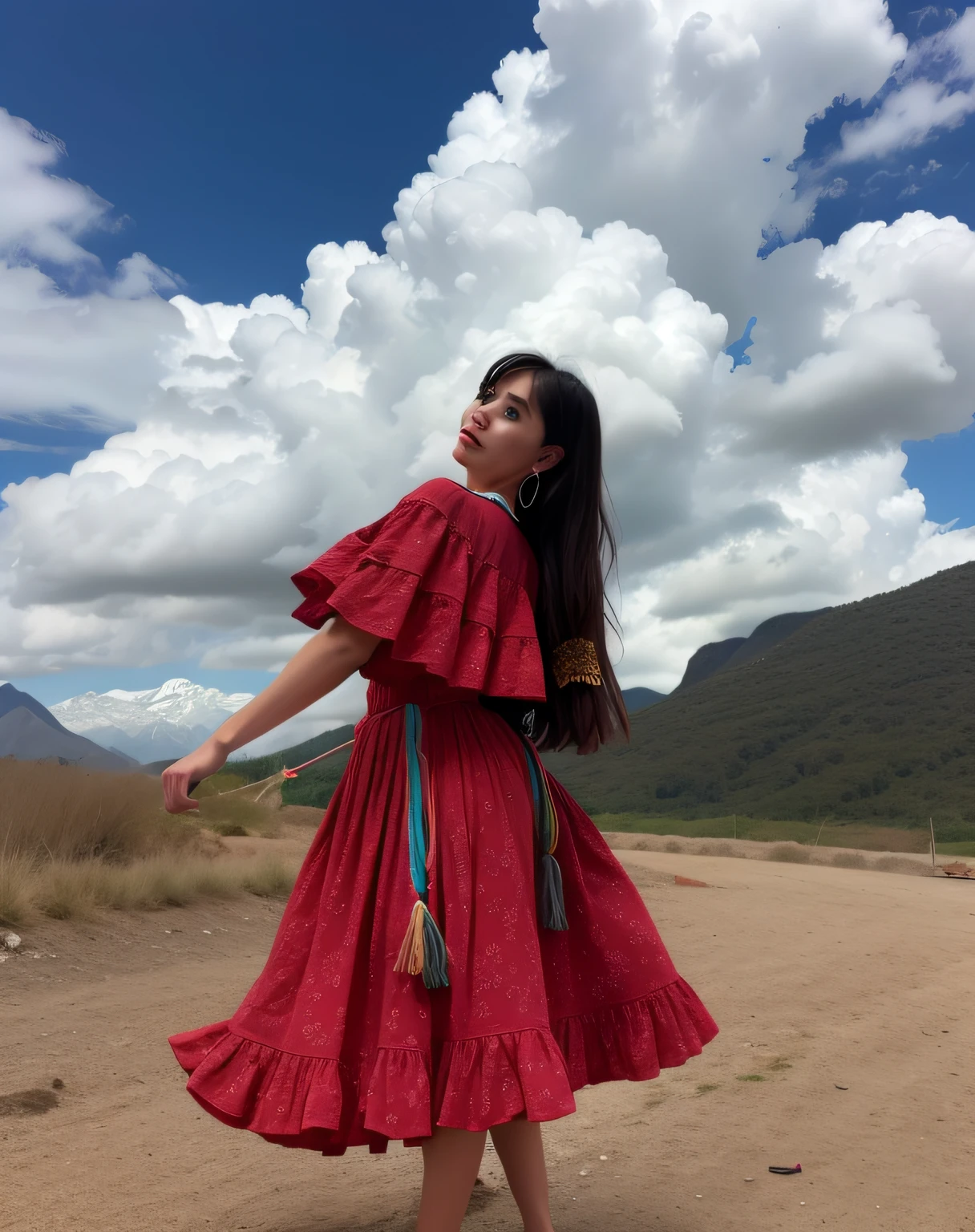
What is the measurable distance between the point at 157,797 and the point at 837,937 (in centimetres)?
631

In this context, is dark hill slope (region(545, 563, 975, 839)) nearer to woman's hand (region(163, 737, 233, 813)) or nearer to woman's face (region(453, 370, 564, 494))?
woman's face (region(453, 370, 564, 494))

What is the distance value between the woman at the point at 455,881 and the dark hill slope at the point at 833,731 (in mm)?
37700

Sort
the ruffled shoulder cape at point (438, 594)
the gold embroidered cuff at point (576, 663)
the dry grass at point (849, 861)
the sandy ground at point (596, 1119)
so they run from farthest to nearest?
the dry grass at point (849, 861)
the sandy ground at point (596, 1119)
the gold embroidered cuff at point (576, 663)
the ruffled shoulder cape at point (438, 594)

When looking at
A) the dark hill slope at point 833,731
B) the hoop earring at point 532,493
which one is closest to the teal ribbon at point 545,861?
the hoop earring at point 532,493

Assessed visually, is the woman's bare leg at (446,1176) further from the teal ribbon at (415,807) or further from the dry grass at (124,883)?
the dry grass at (124,883)

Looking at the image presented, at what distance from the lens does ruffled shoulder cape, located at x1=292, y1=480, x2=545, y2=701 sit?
6.27 feet

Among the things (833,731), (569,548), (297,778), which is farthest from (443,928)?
(833,731)

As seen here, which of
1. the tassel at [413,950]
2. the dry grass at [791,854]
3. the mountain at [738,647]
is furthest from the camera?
the mountain at [738,647]

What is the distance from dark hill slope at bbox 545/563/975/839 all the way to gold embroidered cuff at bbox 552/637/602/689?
124ft

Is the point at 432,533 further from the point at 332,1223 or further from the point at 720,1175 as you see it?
the point at 720,1175

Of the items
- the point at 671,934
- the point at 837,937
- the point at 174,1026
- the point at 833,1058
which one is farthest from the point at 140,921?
the point at 837,937

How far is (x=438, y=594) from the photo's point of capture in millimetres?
1977

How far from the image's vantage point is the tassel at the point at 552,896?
6.59 ft

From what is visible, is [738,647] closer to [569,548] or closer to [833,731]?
[833,731]
